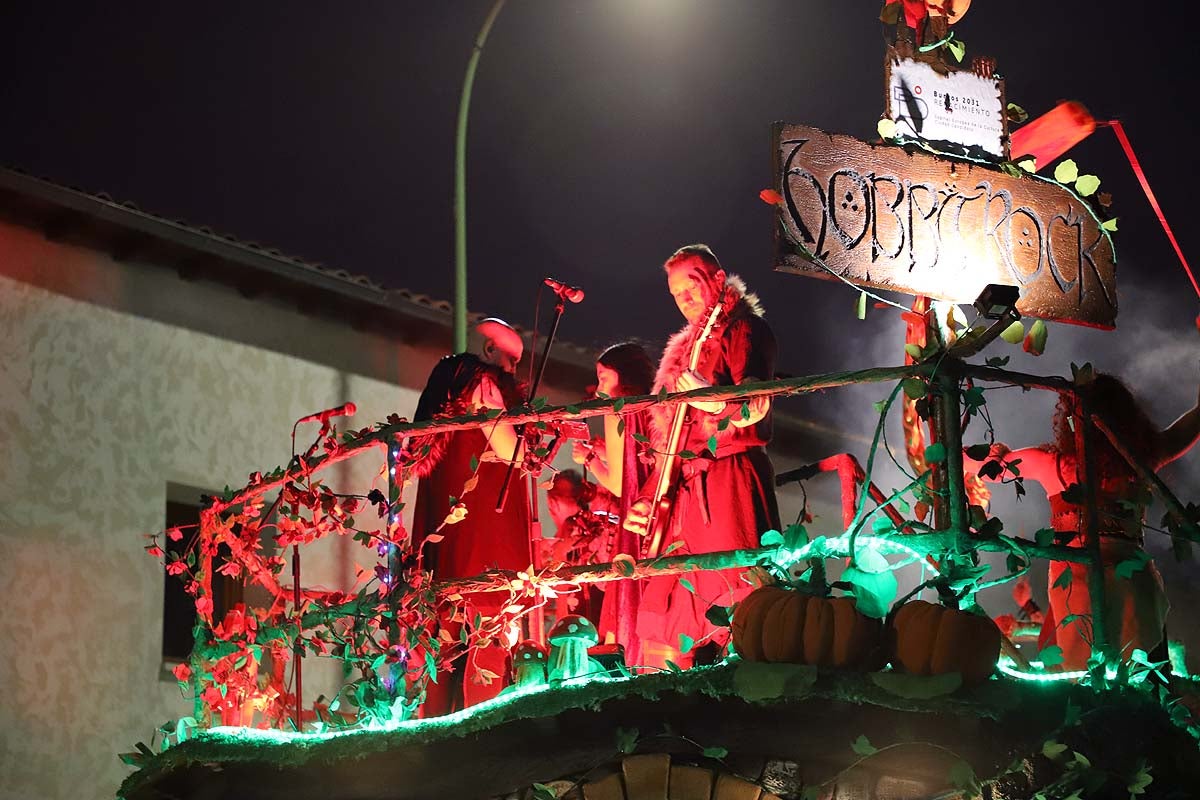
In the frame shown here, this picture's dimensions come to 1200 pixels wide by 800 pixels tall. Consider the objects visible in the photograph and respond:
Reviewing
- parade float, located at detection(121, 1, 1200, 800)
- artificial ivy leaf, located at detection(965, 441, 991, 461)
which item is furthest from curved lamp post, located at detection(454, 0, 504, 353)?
artificial ivy leaf, located at detection(965, 441, 991, 461)

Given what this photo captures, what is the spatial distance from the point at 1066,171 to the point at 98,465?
8.09 meters

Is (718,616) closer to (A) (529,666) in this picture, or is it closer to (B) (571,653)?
(B) (571,653)

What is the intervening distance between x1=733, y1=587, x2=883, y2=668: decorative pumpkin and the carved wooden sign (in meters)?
1.57

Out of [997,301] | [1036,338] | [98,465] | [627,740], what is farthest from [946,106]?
[98,465]

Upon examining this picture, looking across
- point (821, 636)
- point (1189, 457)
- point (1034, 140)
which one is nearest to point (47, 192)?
point (1034, 140)

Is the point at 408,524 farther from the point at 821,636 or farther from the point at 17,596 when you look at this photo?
the point at 821,636

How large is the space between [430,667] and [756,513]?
5.95ft

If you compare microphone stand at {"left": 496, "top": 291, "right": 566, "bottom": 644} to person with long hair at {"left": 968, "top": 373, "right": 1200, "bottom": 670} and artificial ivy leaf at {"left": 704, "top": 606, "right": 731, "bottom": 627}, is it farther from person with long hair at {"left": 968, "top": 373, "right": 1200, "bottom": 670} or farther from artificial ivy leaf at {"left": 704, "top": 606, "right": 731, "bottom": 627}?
person with long hair at {"left": 968, "top": 373, "right": 1200, "bottom": 670}

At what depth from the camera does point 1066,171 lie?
7.78m

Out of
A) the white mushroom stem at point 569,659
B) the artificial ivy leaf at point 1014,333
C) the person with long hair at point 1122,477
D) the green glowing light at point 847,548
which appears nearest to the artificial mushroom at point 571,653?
the white mushroom stem at point 569,659

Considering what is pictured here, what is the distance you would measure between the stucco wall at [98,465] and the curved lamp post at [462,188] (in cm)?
225

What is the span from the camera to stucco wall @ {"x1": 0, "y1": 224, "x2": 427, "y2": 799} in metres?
12.5

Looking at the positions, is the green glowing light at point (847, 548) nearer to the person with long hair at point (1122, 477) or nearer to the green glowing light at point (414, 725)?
the green glowing light at point (414, 725)

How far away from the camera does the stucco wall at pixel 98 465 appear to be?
12.5 metres
